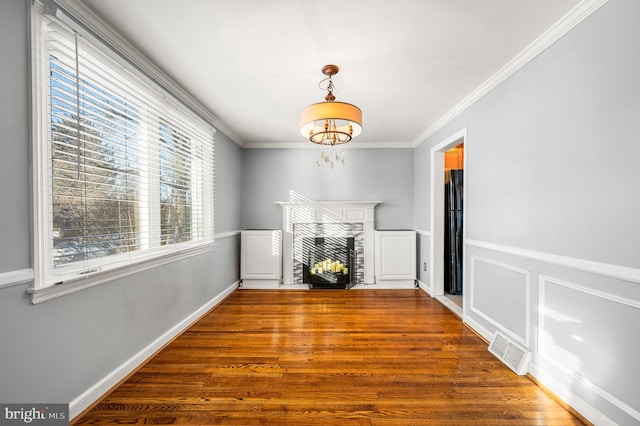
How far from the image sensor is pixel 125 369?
2.09 metres

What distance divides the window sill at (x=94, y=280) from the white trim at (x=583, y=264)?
Result: 9.86 feet

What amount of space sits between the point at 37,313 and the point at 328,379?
1796 mm

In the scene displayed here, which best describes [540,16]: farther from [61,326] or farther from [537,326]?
[61,326]

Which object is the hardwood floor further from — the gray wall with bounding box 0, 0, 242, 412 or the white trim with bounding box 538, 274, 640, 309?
the white trim with bounding box 538, 274, 640, 309

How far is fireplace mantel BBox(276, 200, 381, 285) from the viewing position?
4.70 metres

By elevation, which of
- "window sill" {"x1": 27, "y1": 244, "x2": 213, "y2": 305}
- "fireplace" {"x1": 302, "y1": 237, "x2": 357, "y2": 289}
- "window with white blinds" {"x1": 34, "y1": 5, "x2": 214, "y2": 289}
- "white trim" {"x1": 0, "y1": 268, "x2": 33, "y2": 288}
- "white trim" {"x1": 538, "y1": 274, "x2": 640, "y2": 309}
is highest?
"window with white blinds" {"x1": 34, "y1": 5, "x2": 214, "y2": 289}

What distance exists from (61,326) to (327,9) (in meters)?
2.40

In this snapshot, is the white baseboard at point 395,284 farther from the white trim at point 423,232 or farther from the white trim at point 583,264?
the white trim at point 583,264

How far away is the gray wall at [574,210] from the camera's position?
1483 millimetres

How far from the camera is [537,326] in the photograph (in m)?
2.09

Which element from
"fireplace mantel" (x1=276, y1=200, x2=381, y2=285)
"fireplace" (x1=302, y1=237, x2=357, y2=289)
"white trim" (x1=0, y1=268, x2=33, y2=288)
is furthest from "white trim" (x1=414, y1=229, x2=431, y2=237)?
"white trim" (x1=0, y1=268, x2=33, y2=288)

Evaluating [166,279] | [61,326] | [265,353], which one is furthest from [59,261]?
[265,353]

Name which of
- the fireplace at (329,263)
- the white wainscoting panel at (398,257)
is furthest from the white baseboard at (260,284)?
the white wainscoting panel at (398,257)

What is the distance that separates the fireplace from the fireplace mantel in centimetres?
24
